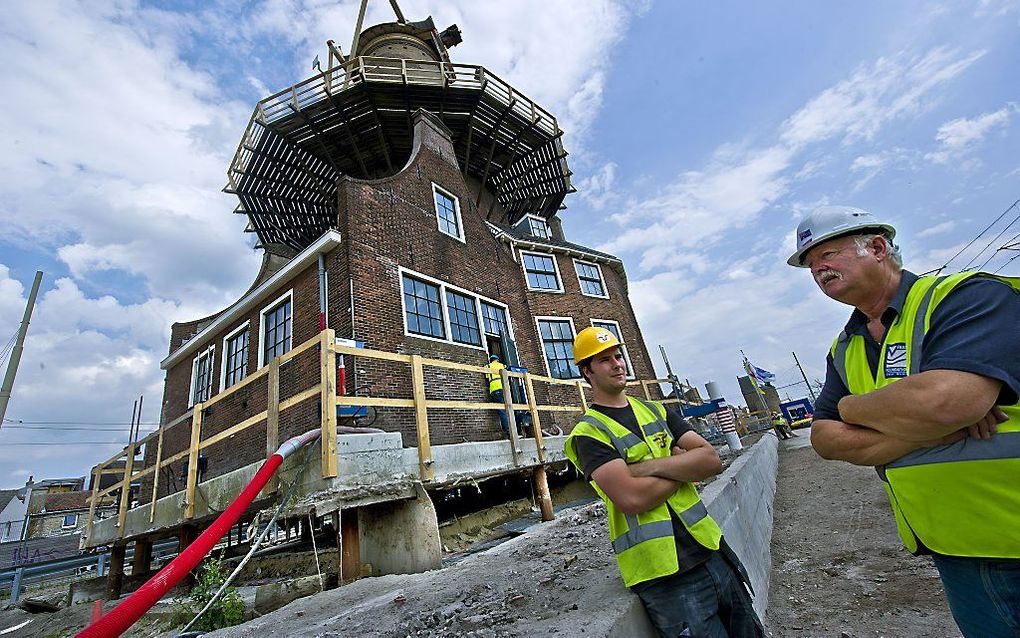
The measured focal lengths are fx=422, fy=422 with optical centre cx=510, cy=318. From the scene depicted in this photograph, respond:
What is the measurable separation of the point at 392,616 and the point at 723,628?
2069mm

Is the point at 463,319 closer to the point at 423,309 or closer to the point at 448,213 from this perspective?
the point at 423,309

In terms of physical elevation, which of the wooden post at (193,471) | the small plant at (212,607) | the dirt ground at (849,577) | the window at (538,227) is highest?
the window at (538,227)

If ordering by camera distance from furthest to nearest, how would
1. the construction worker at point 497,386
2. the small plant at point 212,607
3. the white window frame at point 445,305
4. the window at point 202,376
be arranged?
the window at point 202,376
the white window frame at point 445,305
the construction worker at point 497,386
the small plant at point 212,607

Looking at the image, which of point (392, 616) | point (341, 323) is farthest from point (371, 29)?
point (392, 616)

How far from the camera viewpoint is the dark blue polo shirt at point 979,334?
1.22m

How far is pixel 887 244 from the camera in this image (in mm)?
1729

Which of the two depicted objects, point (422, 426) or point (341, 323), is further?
point (341, 323)

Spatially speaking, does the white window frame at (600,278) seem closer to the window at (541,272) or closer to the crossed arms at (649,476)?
the window at (541,272)

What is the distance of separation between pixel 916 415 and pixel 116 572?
13384 millimetres

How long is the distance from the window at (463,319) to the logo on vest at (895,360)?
30.4ft

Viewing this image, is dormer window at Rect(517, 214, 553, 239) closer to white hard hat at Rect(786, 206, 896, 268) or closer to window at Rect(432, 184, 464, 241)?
window at Rect(432, 184, 464, 241)

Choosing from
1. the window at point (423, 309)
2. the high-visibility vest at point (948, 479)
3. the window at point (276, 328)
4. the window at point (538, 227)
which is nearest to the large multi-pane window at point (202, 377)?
the window at point (276, 328)

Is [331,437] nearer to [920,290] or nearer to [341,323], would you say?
[341,323]

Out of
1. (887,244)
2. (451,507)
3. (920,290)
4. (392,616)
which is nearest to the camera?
(920,290)
